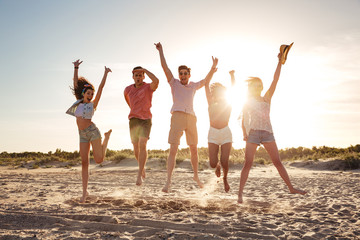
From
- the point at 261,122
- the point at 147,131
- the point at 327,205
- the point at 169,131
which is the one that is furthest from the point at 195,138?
the point at 327,205

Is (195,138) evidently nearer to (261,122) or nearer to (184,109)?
(184,109)

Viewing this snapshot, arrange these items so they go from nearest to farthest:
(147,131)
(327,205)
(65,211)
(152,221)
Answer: (152,221) < (65,211) < (327,205) < (147,131)

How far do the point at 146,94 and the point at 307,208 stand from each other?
13.5 feet

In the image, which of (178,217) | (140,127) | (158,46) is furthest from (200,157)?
(178,217)

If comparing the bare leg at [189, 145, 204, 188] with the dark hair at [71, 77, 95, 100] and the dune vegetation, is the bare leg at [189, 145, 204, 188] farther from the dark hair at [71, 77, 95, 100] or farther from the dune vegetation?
the dune vegetation

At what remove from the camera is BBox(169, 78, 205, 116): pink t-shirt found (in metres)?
6.47

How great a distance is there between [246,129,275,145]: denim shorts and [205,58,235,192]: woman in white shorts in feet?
2.48

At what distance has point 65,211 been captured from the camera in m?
5.48

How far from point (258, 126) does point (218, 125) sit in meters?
1.05

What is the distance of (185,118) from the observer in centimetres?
654

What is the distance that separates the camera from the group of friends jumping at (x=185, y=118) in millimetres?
5680

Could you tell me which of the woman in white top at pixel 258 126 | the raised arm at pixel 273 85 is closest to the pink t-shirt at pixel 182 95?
the woman in white top at pixel 258 126

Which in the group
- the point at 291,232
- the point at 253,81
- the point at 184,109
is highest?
the point at 253,81

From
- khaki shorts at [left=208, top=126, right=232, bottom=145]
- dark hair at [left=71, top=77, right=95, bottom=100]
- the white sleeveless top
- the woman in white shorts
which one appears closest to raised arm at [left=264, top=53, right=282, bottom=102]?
the white sleeveless top
